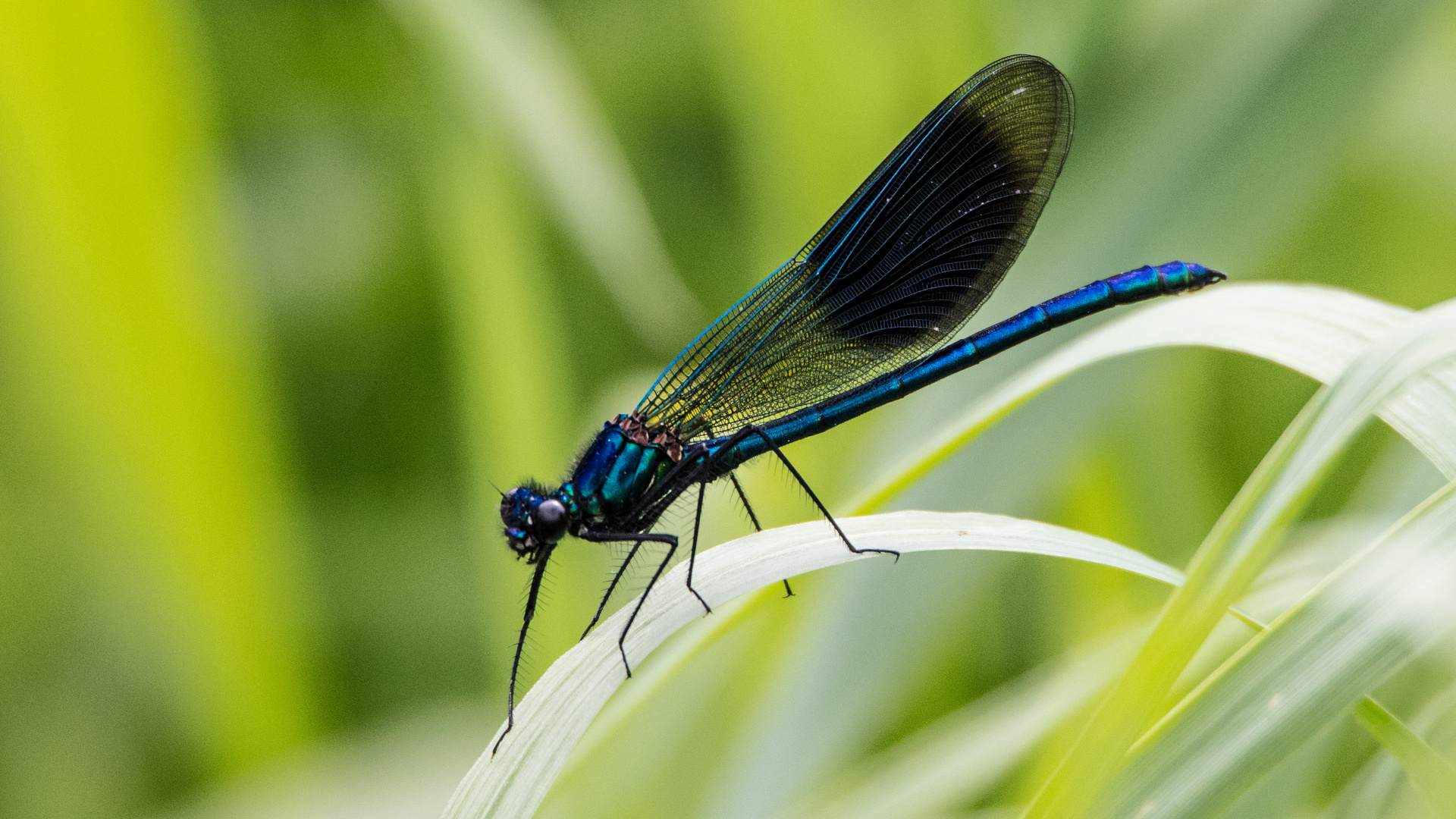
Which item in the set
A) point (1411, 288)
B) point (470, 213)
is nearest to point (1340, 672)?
point (470, 213)

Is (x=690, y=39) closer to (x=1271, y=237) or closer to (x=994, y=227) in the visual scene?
(x=994, y=227)

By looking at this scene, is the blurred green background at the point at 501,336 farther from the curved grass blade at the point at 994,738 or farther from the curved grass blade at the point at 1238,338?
the curved grass blade at the point at 1238,338

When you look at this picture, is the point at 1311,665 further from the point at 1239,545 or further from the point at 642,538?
the point at 642,538

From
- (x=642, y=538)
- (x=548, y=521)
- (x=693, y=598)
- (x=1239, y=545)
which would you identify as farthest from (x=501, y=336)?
(x=1239, y=545)

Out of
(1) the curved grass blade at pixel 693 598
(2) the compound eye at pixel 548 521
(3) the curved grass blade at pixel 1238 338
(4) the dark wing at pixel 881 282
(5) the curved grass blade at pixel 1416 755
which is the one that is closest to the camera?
(5) the curved grass blade at pixel 1416 755

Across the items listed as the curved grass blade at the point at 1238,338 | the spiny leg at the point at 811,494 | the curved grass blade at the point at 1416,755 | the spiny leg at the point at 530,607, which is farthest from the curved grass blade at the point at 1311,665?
the spiny leg at the point at 530,607

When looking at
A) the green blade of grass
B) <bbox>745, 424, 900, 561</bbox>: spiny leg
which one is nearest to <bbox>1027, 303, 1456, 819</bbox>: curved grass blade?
<bbox>745, 424, 900, 561</bbox>: spiny leg

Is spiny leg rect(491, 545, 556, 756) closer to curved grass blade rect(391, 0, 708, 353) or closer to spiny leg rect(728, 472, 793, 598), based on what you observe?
Answer: spiny leg rect(728, 472, 793, 598)
